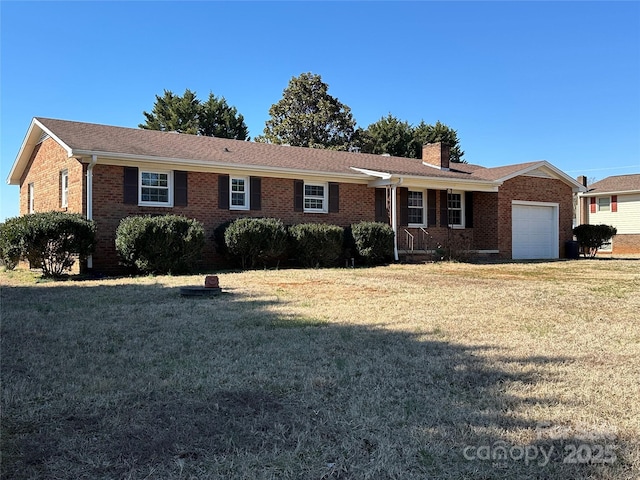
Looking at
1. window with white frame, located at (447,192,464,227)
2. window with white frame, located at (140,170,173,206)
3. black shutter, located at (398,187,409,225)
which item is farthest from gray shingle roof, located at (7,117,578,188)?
window with white frame, located at (447,192,464,227)

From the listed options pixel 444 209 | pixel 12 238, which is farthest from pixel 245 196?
pixel 444 209

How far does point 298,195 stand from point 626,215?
22747mm

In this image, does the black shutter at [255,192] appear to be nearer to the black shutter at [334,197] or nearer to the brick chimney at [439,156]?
the black shutter at [334,197]

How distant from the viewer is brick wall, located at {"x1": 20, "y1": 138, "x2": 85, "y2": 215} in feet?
45.5

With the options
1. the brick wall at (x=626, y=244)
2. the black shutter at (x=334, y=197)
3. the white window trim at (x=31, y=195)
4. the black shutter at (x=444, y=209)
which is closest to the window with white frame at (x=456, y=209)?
the black shutter at (x=444, y=209)

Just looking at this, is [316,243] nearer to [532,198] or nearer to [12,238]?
[12,238]

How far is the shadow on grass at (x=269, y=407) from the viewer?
268cm

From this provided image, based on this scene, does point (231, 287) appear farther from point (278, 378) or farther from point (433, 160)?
point (433, 160)

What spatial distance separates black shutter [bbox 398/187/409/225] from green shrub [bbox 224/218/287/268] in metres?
5.67

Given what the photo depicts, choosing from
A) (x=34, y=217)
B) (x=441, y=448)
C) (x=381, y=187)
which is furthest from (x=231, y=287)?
(x=381, y=187)

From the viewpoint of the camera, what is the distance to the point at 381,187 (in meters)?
18.2

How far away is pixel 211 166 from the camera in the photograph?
49.1 feet

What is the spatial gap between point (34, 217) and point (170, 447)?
1065 centimetres

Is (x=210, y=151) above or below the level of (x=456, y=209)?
above
